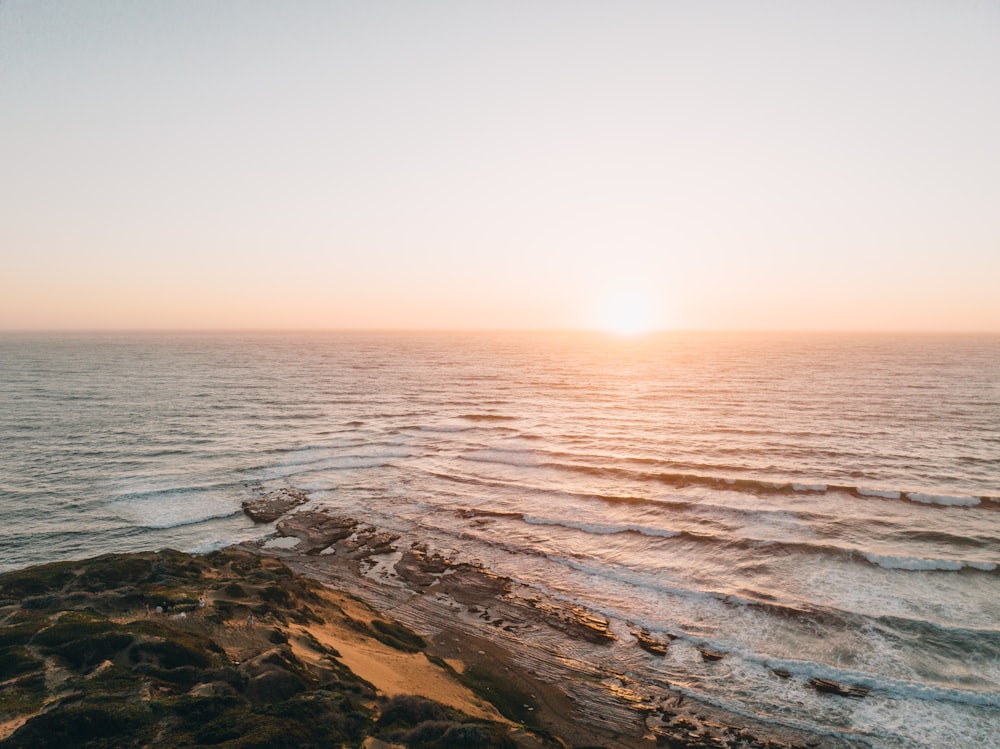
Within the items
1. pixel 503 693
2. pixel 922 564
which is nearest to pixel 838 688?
pixel 503 693

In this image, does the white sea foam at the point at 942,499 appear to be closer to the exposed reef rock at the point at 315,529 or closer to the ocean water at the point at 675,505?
the ocean water at the point at 675,505

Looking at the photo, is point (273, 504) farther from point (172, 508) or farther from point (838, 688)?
point (838, 688)

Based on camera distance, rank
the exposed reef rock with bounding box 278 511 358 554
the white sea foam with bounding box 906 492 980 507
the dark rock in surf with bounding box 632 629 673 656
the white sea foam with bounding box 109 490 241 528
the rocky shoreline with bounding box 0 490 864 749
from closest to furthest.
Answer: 1. the rocky shoreline with bounding box 0 490 864 749
2. the dark rock in surf with bounding box 632 629 673 656
3. the exposed reef rock with bounding box 278 511 358 554
4. the white sea foam with bounding box 109 490 241 528
5. the white sea foam with bounding box 906 492 980 507

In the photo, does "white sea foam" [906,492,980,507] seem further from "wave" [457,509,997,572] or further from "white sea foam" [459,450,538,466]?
"white sea foam" [459,450,538,466]

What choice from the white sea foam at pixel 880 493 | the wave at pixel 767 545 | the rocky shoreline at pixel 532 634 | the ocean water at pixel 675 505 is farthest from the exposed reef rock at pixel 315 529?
the white sea foam at pixel 880 493

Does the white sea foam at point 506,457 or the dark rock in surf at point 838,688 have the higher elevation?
the white sea foam at point 506,457

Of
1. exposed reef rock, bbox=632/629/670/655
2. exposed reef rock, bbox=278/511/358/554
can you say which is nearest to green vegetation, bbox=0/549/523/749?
exposed reef rock, bbox=632/629/670/655
